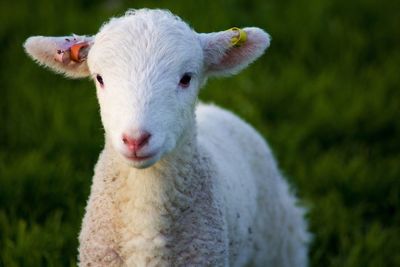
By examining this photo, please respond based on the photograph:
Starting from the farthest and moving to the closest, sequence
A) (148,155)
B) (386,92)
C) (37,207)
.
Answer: (386,92) → (37,207) → (148,155)

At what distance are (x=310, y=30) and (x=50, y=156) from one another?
114 inches

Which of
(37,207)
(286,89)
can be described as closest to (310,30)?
(286,89)

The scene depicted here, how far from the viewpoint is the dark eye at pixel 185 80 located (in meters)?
2.95

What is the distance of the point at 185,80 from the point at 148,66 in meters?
0.20

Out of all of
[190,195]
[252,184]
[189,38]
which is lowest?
[252,184]

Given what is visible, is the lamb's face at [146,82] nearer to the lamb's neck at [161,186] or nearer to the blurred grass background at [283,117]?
the lamb's neck at [161,186]

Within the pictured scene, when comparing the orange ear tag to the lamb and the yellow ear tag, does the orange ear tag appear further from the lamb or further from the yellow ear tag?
the yellow ear tag

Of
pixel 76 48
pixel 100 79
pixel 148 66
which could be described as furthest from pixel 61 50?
pixel 148 66

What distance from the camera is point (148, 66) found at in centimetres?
285

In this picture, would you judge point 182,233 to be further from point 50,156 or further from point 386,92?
point 386,92

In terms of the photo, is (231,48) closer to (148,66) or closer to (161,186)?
(148,66)

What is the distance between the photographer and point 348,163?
5.16 meters

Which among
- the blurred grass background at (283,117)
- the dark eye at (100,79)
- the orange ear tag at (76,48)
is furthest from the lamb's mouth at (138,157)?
the blurred grass background at (283,117)

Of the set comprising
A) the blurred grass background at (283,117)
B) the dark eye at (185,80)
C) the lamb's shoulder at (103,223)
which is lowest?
the blurred grass background at (283,117)
